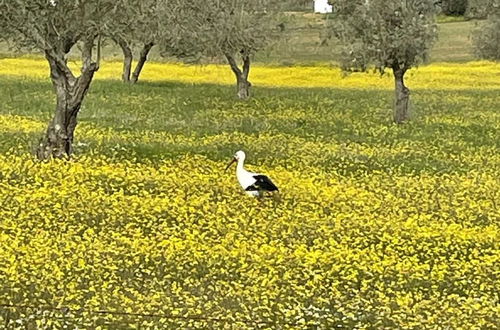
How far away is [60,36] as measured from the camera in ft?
79.7

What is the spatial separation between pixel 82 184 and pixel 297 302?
8603mm

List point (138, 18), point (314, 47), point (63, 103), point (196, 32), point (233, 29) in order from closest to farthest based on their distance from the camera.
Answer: point (63, 103) → point (138, 18) → point (196, 32) → point (233, 29) → point (314, 47)

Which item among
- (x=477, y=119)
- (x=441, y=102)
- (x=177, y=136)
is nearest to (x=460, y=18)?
(x=441, y=102)

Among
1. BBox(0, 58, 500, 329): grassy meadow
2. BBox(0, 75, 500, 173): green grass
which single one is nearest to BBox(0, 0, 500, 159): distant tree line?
BBox(0, 75, 500, 173): green grass

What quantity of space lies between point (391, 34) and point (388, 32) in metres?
0.19

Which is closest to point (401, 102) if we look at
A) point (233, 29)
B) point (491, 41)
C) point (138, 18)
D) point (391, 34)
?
point (391, 34)

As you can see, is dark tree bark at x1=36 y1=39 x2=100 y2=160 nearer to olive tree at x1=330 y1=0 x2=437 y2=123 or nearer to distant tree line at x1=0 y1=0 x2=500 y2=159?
distant tree line at x1=0 y1=0 x2=500 y2=159

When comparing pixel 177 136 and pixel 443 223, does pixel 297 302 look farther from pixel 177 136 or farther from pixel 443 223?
pixel 177 136

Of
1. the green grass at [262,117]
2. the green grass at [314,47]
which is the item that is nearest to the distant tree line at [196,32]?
the green grass at [262,117]

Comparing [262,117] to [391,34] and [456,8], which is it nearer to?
[391,34]

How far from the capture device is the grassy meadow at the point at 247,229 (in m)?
12.4

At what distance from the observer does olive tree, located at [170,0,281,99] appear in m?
48.8

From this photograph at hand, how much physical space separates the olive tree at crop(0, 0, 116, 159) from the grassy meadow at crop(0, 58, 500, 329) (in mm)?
811

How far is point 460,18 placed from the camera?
115 meters
